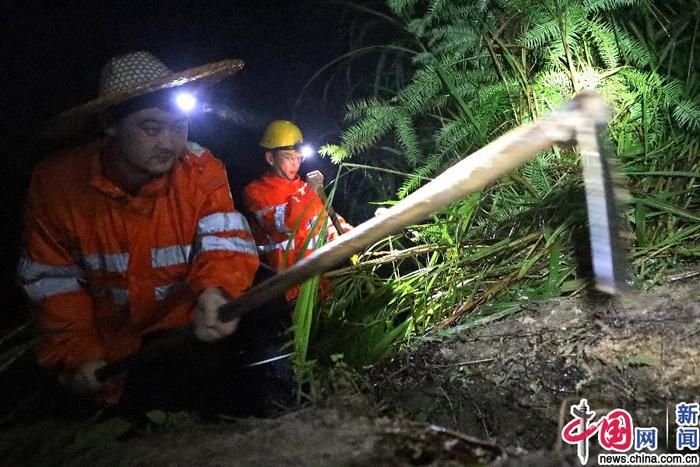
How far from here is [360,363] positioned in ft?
7.88

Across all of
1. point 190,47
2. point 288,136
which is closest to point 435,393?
point 288,136

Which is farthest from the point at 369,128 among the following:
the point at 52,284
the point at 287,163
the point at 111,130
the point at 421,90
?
the point at 52,284

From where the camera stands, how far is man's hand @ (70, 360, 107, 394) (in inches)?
98.3

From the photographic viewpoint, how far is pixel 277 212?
4.37 meters

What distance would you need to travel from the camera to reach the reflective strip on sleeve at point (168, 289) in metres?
2.83

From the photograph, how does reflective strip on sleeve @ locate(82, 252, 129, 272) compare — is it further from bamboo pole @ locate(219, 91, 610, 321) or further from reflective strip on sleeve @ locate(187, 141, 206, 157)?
bamboo pole @ locate(219, 91, 610, 321)

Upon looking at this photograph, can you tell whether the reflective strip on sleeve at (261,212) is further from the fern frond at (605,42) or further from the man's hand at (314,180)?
the fern frond at (605,42)

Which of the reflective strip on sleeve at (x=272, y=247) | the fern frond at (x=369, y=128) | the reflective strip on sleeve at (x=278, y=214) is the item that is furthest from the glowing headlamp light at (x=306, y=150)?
the fern frond at (x=369, y=128)

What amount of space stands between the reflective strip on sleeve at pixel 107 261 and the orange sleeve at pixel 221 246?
1.34ft

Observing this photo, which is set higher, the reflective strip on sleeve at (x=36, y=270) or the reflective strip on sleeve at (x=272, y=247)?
the reflective strip on sleeve at (x=272, y=247)

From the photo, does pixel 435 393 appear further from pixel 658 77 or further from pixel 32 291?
pixel 32 291

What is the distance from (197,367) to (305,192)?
6.97ft

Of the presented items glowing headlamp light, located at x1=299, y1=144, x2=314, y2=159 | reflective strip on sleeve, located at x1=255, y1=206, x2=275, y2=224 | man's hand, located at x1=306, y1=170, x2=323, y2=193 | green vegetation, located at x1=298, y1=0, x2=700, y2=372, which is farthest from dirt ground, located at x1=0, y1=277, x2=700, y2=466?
glowing headlamp light, located at x1=299, y1=144, x2=314, y2=159

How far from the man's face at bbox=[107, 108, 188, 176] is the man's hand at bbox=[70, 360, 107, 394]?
1.17 metres
